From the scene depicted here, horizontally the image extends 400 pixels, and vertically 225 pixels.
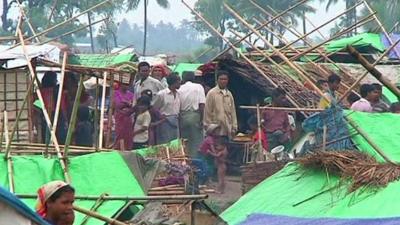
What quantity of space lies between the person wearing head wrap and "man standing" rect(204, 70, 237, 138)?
313 inches

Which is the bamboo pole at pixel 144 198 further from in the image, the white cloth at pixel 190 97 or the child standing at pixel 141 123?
the white cloth at pixel 190 97

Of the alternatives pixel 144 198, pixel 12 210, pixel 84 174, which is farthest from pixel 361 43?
pixel 12 210

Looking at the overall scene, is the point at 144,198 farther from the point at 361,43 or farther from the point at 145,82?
the point at 361,43

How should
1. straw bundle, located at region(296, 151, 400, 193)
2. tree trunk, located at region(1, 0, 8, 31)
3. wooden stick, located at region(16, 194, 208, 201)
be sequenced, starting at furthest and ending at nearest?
tree trunk, located at region(1, 0, 8, 31), straw bundle, located at region(296, 151, 400, 193), wooden stick, located at region(16, 194, 208, 201)

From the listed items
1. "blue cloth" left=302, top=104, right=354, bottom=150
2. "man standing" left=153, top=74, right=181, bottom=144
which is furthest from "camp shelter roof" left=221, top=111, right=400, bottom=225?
"man standing" left=153, top=74, right=181, bottom=144

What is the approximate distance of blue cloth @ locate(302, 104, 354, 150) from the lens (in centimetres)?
1000

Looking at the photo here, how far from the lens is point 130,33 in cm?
14925

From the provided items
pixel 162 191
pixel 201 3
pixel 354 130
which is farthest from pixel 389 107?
pixel 201 3

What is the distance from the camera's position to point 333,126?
10.2 metres

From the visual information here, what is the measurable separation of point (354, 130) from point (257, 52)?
6.17 metres

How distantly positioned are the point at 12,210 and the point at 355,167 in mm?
5076

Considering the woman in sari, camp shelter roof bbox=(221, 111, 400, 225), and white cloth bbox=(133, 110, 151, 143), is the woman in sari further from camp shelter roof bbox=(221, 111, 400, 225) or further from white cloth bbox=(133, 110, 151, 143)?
camp shelter roof bbox=(221, 111, 400, 225)

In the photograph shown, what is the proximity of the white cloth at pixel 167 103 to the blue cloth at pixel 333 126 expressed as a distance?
11.1 ft

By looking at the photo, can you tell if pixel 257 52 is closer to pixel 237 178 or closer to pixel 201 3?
pixel 237 178
